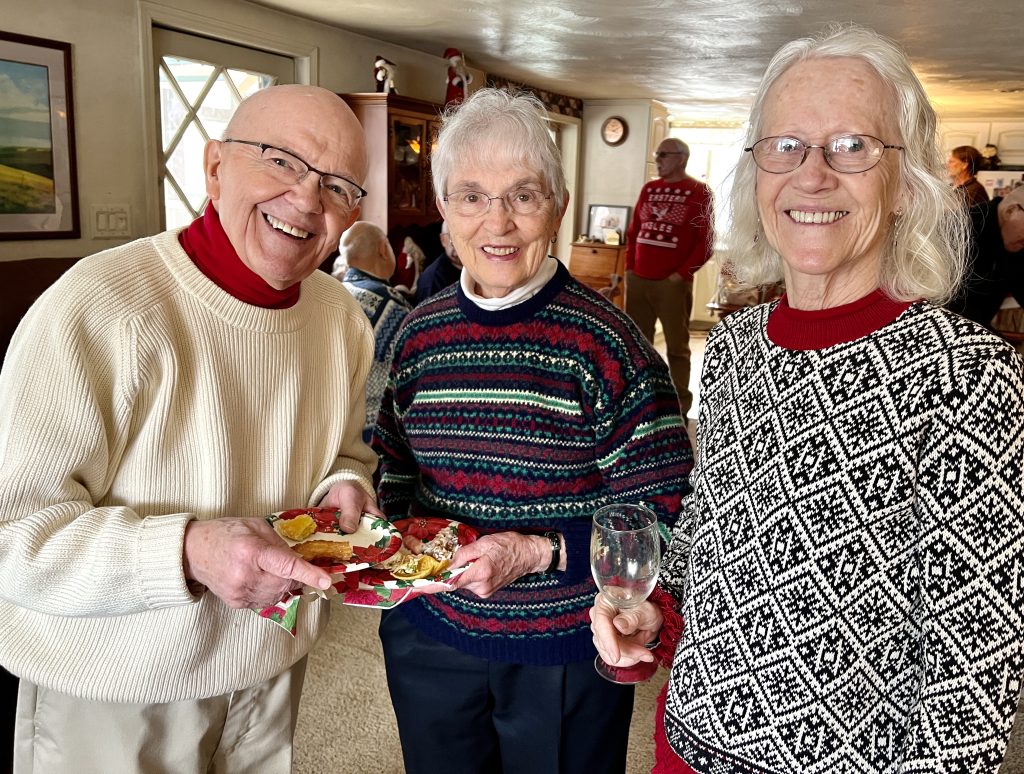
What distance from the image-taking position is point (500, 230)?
131 centimetres

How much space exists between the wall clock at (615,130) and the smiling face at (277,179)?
8.16 metres

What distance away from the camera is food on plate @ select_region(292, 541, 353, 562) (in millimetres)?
1183

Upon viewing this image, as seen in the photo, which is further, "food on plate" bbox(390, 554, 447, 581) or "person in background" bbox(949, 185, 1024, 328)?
"person in background" bbox(949, 185, 1024, 328)

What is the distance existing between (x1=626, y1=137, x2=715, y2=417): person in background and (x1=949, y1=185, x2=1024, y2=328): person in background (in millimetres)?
2337

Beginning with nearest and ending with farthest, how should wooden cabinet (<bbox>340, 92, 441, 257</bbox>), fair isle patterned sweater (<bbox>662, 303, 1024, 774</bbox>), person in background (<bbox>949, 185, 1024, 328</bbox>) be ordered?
fair isle patterned sweater (<bbox>662, 303, 1024, 774</bbox>), person in background (<bbox>949, 185, 1024, 328</bbox>), wooden cabinet (<bbox>340, 92, 441, 257</bbox>)

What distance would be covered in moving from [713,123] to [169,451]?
10177 millimetres

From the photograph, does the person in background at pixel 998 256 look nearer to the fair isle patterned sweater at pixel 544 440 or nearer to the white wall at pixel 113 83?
the fair isle patterned sweater at pixel 544 440

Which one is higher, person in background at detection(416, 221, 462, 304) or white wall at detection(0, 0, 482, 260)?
white wall at detection(0, 0, 482, 260)

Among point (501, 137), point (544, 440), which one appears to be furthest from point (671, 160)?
point (544, 440)

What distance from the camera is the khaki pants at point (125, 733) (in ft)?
3.80

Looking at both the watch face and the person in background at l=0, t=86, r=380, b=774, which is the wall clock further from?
the person in background at l=0, t=86, r=380, b=774

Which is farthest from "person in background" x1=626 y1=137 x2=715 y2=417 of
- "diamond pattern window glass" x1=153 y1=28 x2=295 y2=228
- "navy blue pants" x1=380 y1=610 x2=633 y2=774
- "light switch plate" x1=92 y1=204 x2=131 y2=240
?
"navy blue pants" x1=380 y1=610 x2=633 y2=774

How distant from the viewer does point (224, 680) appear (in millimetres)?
1196

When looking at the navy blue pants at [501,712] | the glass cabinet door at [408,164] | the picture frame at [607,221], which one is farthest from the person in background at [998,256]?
the picture frame at [607,221]
